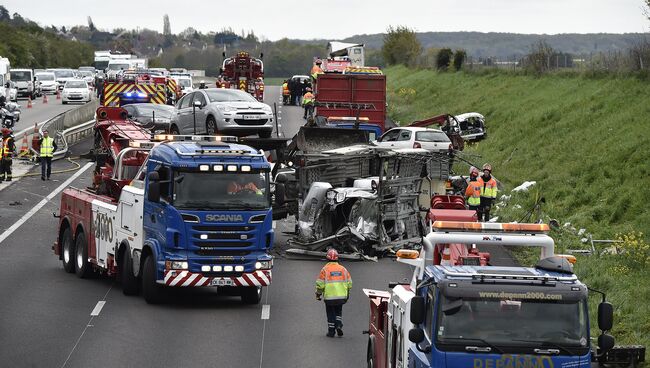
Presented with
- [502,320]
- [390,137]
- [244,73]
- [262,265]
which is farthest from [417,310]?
[244,73]

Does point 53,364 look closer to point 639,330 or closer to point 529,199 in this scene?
point 639,330

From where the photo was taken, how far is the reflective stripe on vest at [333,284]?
835 inches

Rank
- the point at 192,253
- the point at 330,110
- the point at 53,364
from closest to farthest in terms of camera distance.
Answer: the point at 53,364
the point at 192,253
the point at 330,110

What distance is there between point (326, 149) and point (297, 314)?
12.5 metres

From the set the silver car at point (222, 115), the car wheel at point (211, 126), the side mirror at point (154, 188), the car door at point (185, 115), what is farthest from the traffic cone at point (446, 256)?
the car door at point (185, 115)

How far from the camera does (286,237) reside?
34281mm

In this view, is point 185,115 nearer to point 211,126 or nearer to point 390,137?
point 211,126

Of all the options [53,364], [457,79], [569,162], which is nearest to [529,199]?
[569,162]

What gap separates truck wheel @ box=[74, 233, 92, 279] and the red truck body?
20349mm

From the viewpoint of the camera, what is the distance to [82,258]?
27891mm

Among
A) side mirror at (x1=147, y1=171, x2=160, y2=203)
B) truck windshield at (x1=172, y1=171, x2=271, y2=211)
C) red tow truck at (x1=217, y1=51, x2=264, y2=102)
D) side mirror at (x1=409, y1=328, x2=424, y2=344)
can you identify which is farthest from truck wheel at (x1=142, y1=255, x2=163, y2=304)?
red tow truck at (x1=217, y1=51, x2=264, y2=102)

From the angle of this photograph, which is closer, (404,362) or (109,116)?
(404,362)

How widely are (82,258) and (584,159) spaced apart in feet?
57.4

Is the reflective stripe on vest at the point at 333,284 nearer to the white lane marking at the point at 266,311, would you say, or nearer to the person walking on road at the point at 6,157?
the white lane marking at the point at 266,311
